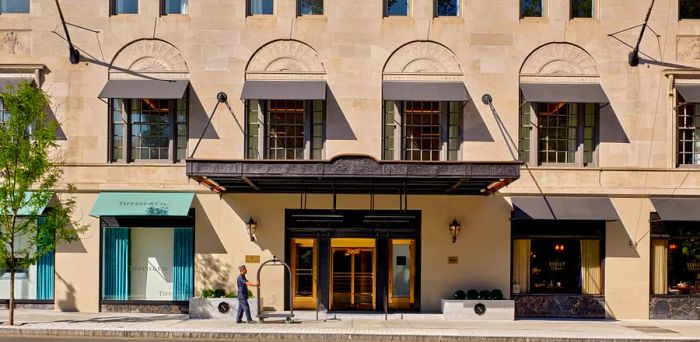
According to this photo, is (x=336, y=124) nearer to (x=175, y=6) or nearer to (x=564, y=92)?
(x=175, y=6)

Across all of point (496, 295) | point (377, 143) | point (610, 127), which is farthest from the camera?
point (610, 127)

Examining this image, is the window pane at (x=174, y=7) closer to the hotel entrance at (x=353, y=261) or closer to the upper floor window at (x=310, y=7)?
the upper floor window at (x=310, y=7)

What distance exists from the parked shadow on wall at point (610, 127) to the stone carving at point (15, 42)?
17636 mm

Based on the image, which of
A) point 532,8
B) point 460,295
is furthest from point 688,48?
point 460,295

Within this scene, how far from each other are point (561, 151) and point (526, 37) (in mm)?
3658

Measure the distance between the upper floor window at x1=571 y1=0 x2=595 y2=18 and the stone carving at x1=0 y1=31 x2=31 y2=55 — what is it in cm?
1682

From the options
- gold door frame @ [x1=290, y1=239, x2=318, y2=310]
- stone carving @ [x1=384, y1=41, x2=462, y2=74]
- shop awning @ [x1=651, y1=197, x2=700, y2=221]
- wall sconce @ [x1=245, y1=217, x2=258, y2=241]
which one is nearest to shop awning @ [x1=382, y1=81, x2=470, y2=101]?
stone carving @ [x1=384, y1=41, x2=462, y2=74]

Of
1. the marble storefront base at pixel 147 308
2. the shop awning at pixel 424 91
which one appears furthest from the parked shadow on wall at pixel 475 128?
the marble storefront base at pixel 147 308

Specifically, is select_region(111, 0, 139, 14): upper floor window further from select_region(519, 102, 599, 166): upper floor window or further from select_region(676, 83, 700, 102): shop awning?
select_region(676, 83, 700, 102): shop awning

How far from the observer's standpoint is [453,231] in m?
22.8

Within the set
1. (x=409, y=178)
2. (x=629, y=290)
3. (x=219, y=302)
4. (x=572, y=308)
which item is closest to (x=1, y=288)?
(x=219, y=302)

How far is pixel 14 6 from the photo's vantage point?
23.3 meters

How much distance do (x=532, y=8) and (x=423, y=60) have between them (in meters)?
3.85

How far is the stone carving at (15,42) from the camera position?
909 inches
